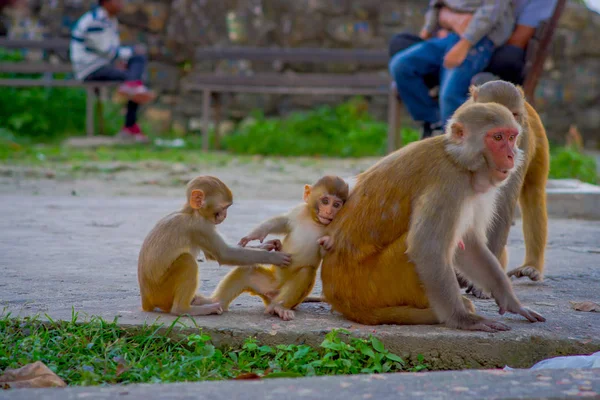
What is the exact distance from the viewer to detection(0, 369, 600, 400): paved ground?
2.33 m

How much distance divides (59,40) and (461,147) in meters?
11.4

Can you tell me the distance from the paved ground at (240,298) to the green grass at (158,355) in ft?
0.27

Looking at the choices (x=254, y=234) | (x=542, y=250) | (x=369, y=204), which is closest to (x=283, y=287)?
(x=254, y=234)

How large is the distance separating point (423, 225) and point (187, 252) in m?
0.94

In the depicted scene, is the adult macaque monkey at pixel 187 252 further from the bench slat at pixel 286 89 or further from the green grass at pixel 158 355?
the bench slat at pixel 286 89

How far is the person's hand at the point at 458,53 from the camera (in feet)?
20.6

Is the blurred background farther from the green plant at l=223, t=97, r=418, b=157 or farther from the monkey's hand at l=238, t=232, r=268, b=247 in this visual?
the monkey's hand at l=238, t=232, r=268, b=247

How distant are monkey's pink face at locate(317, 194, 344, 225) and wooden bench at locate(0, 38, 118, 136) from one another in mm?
9667

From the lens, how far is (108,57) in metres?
12.6

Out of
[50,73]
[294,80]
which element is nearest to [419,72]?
[294,80]

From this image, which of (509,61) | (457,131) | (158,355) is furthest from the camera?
(509,61)

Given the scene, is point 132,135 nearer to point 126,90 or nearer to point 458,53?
point 126,90

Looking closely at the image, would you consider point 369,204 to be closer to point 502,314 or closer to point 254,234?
point 254,234

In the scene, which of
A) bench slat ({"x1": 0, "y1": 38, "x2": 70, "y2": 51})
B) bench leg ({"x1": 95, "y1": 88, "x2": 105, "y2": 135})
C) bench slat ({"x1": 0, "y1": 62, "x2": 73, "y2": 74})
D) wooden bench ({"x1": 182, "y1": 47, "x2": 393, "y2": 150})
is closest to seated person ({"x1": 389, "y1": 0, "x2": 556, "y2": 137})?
wooden bench ({"x1": 182, "y1": 47, "x2": 393, "y2": 150})
